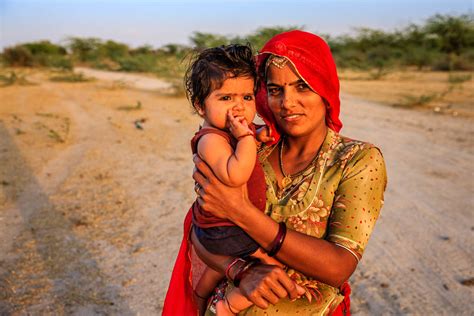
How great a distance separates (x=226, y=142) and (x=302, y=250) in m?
0.45

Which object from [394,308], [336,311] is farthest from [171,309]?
[394,308]

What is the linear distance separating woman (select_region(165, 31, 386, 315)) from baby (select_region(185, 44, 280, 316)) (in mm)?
50

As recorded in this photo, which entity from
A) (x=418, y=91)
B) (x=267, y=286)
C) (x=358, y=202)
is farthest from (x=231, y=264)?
(x=418, y=91)

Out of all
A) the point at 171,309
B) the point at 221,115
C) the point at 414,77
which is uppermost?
the point at 221,115

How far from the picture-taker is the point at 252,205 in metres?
1.67

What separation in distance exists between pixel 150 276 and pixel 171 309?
188 centimetres

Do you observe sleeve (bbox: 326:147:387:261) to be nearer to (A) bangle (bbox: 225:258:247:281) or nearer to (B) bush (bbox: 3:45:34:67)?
(A) bangle (bbox: 225:258:247:281)

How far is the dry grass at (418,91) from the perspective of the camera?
36.7ft

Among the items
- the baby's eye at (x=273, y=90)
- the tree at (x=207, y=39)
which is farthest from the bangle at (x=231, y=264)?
the tree at (x=207, y=39)

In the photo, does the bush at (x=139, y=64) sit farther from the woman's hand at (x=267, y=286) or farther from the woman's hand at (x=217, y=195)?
the woman's hand at (x=267, y=286)

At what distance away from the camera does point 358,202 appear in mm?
1689

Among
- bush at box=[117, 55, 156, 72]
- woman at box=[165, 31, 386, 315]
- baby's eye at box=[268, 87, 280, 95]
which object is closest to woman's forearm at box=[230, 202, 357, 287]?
woman at box=[165, 31, 386, 315]

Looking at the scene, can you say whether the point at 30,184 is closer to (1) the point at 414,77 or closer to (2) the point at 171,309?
(2) the point at 171,309

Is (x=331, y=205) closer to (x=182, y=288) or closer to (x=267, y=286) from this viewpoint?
(x=267, y=286)
